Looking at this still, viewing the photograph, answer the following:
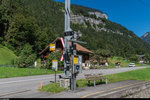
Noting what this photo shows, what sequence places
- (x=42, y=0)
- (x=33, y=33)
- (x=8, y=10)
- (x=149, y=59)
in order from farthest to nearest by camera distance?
(x=42, y=0) → (x=149, y=59) → (x=8, y=10) → (x=33, y=33)

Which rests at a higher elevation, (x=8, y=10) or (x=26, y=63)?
(x=8, y=10)

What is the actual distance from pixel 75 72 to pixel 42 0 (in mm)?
170672

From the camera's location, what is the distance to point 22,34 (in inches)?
2205

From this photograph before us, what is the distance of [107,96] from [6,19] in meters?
62.9

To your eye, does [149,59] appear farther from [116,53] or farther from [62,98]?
[62,98]

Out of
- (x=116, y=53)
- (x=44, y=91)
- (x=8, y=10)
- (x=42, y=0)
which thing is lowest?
(x=44, y=91)

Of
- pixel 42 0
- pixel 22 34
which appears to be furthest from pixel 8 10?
pixel 42 0

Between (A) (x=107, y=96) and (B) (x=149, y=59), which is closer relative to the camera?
(A) (x=107, y=96)

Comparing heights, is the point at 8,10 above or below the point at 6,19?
above

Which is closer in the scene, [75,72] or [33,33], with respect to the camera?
[75,72]

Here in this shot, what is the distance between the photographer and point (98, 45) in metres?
126

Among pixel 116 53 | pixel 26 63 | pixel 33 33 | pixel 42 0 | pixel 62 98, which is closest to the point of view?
pixel 62 98

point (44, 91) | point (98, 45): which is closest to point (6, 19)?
point (44, 91)

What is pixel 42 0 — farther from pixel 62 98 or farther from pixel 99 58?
pixel 62 98
